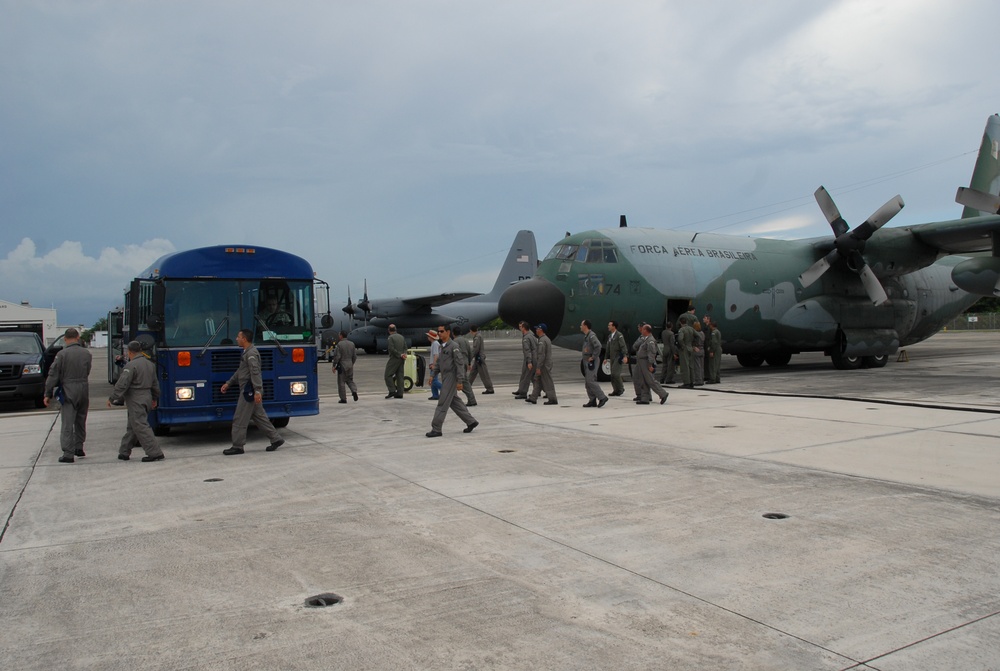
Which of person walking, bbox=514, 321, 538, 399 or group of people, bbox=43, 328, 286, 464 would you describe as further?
person walking, bbox=514, 321, 538, 399

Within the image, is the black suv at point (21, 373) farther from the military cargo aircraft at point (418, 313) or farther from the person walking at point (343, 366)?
the military cargo aircraft at point (418, 313)

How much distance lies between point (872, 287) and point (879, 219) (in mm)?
1886

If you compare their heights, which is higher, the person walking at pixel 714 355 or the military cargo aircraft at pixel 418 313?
the military cargo aircraft at pixel 418 313

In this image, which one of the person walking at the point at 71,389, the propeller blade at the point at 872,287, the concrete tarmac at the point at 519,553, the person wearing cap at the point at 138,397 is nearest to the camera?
the concrete tarmac at the point at 519,553

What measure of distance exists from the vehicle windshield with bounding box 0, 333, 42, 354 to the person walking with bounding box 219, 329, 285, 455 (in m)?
10.1

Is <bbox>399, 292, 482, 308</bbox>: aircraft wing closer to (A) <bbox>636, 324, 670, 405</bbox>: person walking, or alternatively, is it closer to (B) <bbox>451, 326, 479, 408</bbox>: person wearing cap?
(B) <bbox>451, 326, 479, 408</bbox>: person wearing cap

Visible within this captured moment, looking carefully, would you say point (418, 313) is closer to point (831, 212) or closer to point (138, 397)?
point (831, 212)

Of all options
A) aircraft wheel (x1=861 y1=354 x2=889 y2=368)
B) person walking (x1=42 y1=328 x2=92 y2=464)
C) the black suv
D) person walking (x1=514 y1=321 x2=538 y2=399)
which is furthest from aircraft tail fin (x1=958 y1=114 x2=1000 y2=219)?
the black suv

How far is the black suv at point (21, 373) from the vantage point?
51.3ft

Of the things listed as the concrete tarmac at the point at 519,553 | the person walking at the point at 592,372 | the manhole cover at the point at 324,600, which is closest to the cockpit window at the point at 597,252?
the person walking at the point at 592,372

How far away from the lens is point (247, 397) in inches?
382

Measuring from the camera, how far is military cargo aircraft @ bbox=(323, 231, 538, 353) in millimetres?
42072

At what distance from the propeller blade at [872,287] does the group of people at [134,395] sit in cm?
1742

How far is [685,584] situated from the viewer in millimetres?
4578
